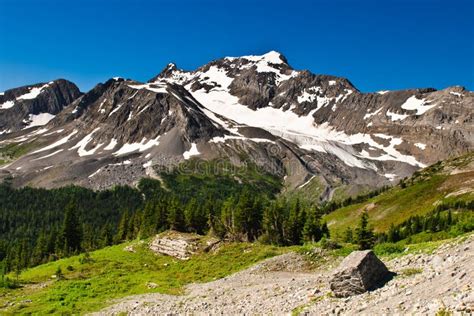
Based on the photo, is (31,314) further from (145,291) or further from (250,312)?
(250,312)

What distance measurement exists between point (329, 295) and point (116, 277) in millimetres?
35763

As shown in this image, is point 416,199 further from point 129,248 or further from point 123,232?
point 129,248

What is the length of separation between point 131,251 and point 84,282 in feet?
69.7

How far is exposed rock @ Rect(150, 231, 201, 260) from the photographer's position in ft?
217

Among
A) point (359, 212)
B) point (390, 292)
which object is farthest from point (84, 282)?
point (359, 212)

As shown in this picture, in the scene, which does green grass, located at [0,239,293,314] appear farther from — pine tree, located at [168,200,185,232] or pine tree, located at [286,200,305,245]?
pine tree, located at [286,200,305,245]

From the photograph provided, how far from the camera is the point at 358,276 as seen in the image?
24.2 metres

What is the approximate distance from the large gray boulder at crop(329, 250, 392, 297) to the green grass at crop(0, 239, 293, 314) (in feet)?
74.8

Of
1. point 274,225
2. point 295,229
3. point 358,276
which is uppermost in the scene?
point 274,225

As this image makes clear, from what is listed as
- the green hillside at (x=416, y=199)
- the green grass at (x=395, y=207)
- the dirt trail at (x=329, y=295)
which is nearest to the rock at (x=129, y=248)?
the dirt trail at (x=329, y=295)

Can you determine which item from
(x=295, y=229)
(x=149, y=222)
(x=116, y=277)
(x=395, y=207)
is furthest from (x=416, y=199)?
(x=116, y=277)

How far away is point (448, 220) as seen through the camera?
4377 inches

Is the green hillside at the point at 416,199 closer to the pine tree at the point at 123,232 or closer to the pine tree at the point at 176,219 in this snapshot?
the pine tree at the point at 176,219

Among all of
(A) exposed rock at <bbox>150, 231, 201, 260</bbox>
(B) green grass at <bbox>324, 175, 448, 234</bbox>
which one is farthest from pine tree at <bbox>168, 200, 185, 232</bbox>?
(B) green grass at <bbox>324, 175, 448, 234</bbox>
